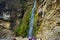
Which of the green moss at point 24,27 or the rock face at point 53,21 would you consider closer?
the rock face at point 53,21

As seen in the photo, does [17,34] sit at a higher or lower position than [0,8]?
lower

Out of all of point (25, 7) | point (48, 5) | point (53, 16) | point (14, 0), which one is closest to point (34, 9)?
point (25, 7)

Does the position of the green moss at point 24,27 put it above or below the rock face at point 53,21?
below

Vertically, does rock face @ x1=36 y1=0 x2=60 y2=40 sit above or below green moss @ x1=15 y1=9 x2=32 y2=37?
above

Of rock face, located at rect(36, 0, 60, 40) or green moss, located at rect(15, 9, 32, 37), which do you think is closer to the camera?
rock face, located at rect(36, 0, 60, 40)

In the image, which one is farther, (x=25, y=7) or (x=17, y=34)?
(x=25, y=7)

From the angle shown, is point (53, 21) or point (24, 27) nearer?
point (53, 21)

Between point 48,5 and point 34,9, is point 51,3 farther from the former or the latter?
point 34,9

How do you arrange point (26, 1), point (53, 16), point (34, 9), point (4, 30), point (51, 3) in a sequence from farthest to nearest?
point (26, 1) → point (4, 30) → point (34, 9) → point (51, 3) → point (53, 16)
